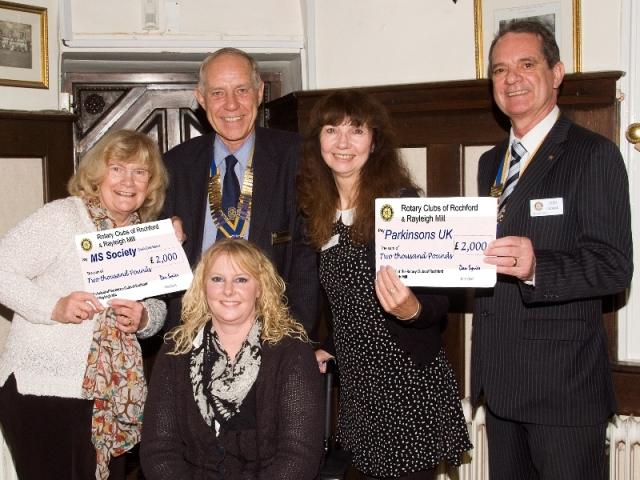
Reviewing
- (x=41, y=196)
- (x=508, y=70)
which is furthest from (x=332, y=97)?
(x=41, y=196)

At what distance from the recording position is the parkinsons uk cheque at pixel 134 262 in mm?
2625

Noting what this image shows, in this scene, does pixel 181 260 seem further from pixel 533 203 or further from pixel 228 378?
pixel 533 203

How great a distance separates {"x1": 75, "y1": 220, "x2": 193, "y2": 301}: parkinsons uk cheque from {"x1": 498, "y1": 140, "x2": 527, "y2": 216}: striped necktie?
1.10 meters

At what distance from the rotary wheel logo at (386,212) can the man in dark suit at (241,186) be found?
0.58 metres

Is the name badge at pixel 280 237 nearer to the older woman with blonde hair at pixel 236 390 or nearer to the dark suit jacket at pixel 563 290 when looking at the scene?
the older woman with blonde hair at pixel 236 390

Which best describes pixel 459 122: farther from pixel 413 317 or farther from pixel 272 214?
pixel 413 317

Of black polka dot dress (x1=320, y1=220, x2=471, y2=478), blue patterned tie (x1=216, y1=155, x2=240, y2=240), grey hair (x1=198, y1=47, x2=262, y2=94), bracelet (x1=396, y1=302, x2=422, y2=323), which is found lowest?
black polka dot dress (x1=320, y1=220, x2=471, y2=478)

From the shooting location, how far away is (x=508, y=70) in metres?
2.53

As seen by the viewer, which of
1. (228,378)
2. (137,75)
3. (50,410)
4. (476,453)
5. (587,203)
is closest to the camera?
(587,203)

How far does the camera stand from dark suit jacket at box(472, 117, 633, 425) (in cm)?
227

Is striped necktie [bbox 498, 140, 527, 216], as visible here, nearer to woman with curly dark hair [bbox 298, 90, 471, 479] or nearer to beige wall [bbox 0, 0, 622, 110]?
woman with curly dark hair [bbox 298, 90, 471, 479]

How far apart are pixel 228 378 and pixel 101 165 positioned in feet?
2.96

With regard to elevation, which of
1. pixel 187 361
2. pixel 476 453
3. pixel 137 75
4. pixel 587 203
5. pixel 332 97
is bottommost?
pixel 476 453

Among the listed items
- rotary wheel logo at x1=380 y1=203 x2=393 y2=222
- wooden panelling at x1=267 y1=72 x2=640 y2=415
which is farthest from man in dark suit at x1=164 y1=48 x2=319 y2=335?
wooden panelling at x1=267 y1=72 x2=640 y2=415
